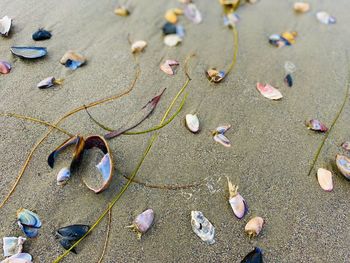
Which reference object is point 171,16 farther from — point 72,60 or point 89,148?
point 89,148

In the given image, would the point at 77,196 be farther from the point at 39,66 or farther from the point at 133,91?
the point at 39,66

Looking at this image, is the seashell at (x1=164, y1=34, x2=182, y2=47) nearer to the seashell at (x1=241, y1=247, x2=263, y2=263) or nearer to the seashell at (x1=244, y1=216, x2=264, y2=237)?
the seashell at (x1=244, y1=216, x2=264, y2=237)

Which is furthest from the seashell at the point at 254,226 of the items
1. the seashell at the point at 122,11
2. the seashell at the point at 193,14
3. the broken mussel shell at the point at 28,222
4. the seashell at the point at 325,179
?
the seashell at the point at 122,11

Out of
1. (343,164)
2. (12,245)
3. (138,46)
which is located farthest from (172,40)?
(12,245)

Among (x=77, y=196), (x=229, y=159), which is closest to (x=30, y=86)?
(x=77, y=196)

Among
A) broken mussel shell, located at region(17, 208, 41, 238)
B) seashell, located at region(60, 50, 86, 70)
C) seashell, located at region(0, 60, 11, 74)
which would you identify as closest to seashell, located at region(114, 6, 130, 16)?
seashell, located at region(60, 50, 86, 70)

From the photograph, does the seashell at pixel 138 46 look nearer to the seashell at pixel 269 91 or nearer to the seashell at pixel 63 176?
the seashell at pixel 269 91
